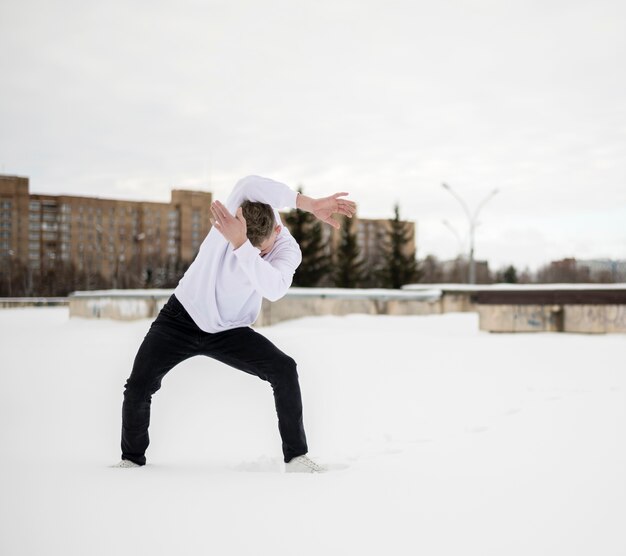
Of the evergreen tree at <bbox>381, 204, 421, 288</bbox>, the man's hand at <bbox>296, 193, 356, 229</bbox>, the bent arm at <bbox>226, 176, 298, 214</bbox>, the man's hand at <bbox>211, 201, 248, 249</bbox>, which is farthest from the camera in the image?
the evergreen tree at <bbox>381, 204, 421, 288</bbox>

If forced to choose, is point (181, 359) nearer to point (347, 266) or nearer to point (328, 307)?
point (328, 307)

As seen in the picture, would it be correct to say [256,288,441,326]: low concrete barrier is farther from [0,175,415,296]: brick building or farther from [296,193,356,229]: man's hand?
[0,175,415,296]: brick building

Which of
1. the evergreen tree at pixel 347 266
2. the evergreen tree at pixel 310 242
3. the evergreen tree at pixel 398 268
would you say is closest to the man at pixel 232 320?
the evergreen tree at pixel 310 242

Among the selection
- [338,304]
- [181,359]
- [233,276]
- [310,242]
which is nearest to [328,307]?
[338,304]

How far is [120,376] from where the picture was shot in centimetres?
721

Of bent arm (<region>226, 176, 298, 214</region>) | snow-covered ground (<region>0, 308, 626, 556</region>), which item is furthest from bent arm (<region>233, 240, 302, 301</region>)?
snow-covered ground (<region>0, 308, 626, 556</region>)

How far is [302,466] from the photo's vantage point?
3283 mm

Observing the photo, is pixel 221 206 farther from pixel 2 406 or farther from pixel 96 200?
pixel 96 200

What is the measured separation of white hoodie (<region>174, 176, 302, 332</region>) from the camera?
3051mm

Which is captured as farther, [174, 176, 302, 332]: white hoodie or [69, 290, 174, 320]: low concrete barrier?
[69, 290, 174, 320]: low concrete barrier

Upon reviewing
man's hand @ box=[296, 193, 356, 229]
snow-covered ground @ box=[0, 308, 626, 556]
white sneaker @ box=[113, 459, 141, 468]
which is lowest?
snow-covered ground @ box=[0, 308, 626, 556]

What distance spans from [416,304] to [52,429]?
12.0 metres

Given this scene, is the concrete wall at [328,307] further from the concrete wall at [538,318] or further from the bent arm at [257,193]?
the bent arm at [257,193]

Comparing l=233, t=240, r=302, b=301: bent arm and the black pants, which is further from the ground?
l=233, t=240, r=302, b=301: bent arm
